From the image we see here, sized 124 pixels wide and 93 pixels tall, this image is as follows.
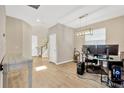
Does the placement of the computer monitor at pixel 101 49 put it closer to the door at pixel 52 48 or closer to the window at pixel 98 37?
the window at pixel 98 37

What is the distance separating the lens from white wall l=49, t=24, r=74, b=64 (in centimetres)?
655

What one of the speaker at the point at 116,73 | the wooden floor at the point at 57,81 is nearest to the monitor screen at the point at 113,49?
the speaker at the point at 116,73

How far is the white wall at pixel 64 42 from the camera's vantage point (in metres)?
6.55

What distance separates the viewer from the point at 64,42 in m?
6.99

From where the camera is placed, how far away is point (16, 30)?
5102mm

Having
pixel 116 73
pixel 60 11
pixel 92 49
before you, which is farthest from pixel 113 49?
pixel 60 11

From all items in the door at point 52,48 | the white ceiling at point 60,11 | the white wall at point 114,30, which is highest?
the white ceiling at point 60,11

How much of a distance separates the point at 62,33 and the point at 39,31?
15.5 feet

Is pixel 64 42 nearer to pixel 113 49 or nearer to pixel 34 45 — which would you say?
pixel 113 49

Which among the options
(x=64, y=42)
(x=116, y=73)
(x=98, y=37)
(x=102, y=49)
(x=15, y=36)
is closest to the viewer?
(x=116, y=73)

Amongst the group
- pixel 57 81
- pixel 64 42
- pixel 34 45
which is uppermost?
pixel 64 42
